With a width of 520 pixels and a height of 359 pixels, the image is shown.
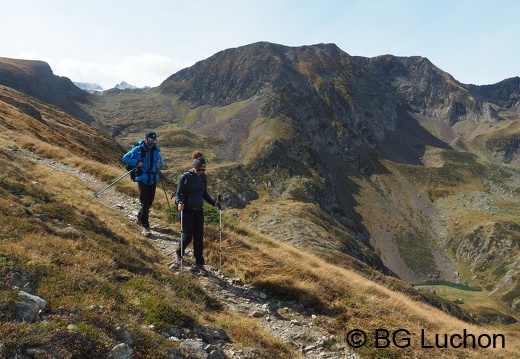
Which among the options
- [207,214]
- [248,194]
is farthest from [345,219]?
[207,214]

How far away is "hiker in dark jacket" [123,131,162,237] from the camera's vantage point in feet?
45.4

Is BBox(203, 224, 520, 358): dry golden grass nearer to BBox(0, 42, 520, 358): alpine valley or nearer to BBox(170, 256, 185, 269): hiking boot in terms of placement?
BBox(170, 256, 185, 269): hiking boot

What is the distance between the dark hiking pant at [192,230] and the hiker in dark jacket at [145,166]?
10.5 feet

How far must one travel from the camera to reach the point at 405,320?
11.1m

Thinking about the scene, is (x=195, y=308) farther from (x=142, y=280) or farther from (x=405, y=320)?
(x=405, y=320)

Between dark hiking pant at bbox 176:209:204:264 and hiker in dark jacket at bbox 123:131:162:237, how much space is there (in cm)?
321

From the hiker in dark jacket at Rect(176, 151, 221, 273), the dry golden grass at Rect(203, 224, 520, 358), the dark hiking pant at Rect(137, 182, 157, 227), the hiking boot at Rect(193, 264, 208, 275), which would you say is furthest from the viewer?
the dark hiking pant at Rect(137, 182, 157, 227)

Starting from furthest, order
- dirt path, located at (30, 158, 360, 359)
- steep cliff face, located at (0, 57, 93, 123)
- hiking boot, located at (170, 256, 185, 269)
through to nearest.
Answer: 1. steep cliff face, located at (0, 57, 93, 123)
2. hiking boot, located at (170, 256, 185, 269)
3. dirt path, located at (30, 158, 360, 359)

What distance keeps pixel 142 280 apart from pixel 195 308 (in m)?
1.55

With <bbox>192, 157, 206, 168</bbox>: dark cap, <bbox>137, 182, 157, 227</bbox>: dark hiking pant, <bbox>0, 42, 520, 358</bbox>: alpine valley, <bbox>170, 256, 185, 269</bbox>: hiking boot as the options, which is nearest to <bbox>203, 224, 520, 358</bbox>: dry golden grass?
<bbox>170, 256, 185, 269</bbox>: hiking boot

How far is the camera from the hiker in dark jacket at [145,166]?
1384 centimetres

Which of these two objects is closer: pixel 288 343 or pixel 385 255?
pixel 288 343

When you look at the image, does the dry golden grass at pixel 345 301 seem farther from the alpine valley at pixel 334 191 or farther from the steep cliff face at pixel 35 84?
the steep cliff face at pixel 35 84

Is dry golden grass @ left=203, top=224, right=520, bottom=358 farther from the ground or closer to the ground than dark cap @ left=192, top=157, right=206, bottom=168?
closer to the ground
